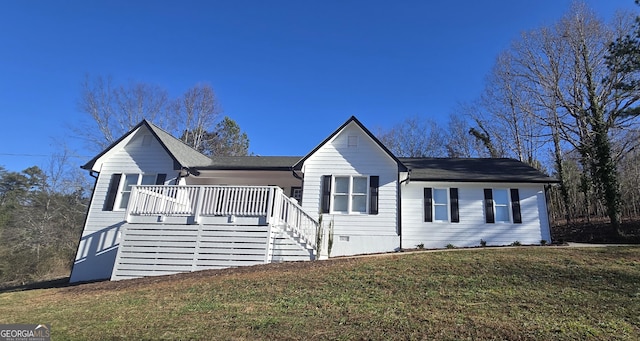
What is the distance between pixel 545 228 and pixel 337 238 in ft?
28.8

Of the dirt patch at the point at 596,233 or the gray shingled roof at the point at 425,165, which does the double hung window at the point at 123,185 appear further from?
the dirt patch at the point at 596,233

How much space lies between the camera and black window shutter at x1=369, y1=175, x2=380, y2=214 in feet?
44.0

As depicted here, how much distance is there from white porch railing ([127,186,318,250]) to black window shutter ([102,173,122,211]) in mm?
3352

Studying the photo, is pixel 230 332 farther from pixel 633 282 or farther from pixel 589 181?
pixel 589 181

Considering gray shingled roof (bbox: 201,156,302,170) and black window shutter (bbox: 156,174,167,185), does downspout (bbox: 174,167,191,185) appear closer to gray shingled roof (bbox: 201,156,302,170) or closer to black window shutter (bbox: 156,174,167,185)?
black window shutter (bbox: 156,174,167,185)

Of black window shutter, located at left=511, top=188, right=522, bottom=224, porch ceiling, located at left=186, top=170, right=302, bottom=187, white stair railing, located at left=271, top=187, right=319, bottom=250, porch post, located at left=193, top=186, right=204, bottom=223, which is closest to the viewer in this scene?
porch post, located at left=193, top=186, right=204, bottom=223

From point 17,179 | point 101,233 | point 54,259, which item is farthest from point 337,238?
point 17,179

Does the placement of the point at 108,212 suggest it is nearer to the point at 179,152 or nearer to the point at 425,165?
the point at 179,152

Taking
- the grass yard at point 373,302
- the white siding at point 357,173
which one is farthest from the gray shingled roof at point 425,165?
the grass yard at point 373,302

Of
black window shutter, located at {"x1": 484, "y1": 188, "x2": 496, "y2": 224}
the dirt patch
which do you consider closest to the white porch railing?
black window shutter, located at {"x1": 484, "y1": 188, "x2": 496, "y2": 224}

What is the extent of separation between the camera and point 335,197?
1390cm

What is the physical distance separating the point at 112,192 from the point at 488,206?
1618cm

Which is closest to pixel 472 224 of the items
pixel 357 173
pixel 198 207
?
pixel 357 173

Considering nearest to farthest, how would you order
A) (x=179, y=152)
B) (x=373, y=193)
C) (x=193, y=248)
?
(x=193, y=248) < (x=373, y=193) < (x=179, y=152)
